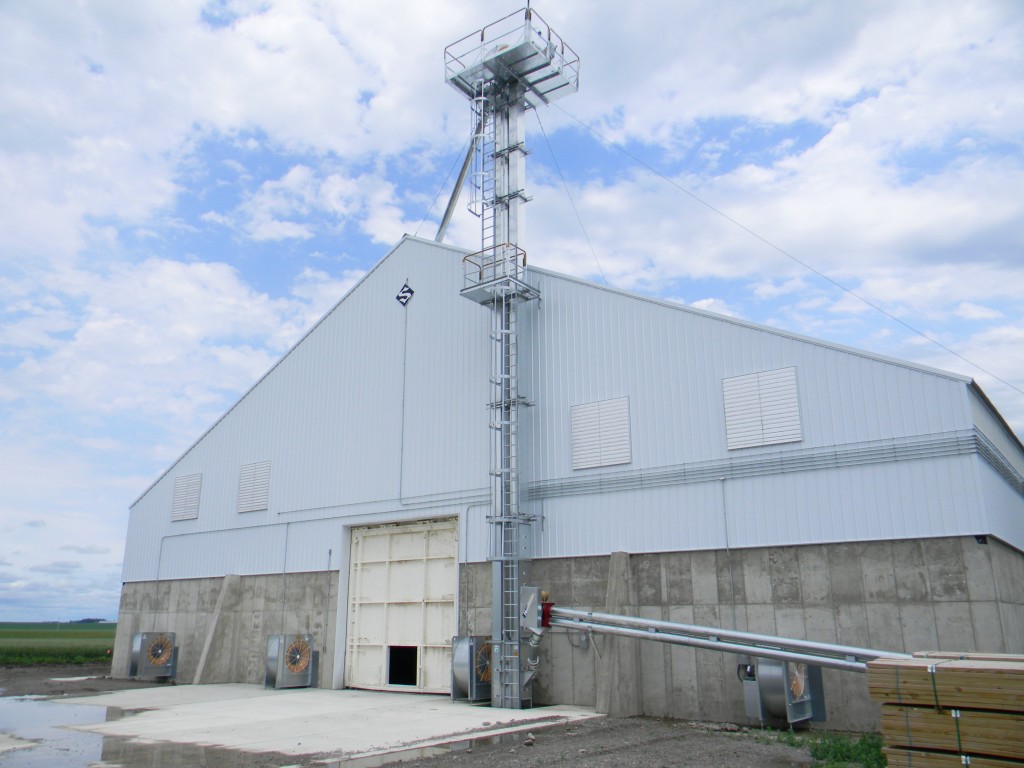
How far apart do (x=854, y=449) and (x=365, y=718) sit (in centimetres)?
1183

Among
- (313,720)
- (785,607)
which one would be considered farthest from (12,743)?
(785,607)

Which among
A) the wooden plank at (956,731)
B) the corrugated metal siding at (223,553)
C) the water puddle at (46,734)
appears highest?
the corrugated metal siding at (223,553)

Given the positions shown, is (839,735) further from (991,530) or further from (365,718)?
(365,718)

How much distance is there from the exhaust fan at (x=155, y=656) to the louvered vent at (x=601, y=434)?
689 inches

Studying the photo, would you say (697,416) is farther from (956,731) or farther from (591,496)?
(956,731)

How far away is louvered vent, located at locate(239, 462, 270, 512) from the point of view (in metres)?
28.0

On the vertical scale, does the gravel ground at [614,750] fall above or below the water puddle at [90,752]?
above

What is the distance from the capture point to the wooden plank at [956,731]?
8.53m

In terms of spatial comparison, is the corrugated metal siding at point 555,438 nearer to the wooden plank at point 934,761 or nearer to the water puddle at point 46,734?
the wooden plank at point 934,761

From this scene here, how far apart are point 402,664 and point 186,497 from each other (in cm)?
1269

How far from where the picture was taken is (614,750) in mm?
13141

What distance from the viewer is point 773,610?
655 inches

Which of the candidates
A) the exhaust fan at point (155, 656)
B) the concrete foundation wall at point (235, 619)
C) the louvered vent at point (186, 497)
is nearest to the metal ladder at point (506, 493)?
the concrete foundation wall at point (235, 619)

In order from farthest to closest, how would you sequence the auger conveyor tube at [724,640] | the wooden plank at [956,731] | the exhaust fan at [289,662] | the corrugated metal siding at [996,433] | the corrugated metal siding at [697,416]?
the exhaust fan at [289,662] < the corrugated metal siding at [996,433] < the corrugated metal siding at [697,416] < the auger conveyor tube at [724,640] < the wooden plank at [956,731]
